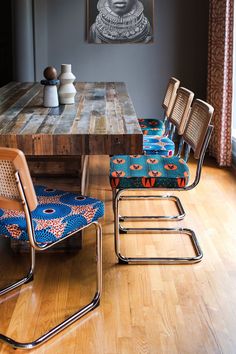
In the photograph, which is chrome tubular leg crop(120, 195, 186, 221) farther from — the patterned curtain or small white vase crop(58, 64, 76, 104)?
the patterned curtain

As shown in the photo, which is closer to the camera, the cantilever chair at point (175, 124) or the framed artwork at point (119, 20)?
the cantilever chair at point (175, 124)

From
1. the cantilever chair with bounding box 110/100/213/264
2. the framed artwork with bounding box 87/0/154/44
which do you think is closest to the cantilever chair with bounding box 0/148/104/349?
the cantilever chair with bounding box 110/100/213/264

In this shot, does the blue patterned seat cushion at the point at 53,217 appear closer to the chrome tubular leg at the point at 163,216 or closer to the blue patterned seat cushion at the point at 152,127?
the chrome tubular leg at the point at 163,216

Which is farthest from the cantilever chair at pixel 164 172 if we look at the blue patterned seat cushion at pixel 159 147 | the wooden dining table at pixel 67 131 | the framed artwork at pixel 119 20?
the framed artwork at pixel 119 20

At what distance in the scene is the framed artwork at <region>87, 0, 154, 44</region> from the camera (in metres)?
5.39

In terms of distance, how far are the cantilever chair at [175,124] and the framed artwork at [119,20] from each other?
6.46ft

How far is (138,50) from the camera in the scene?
5.53m

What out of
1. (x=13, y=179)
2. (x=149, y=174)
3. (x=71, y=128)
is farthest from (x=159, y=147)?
(x=13, y=179)

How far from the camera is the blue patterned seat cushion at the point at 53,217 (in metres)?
2.16

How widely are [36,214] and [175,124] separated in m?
1.53

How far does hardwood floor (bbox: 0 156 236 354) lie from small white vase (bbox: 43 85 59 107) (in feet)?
2.52

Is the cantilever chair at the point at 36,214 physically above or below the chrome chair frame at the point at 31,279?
above

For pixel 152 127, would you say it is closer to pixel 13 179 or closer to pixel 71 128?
pixel 71 128

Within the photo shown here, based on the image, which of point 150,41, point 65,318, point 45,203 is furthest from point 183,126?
point 150,41
